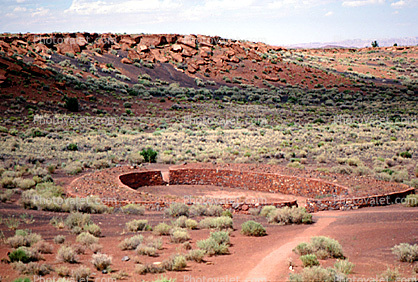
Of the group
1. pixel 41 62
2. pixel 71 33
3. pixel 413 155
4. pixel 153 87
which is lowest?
pixel 413 155

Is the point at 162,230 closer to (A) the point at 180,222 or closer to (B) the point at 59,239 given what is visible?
(A) the point at 180,222

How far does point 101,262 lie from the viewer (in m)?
8.55

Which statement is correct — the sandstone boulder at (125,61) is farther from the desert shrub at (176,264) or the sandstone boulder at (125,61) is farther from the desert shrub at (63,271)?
the desert shrub at (63,271)

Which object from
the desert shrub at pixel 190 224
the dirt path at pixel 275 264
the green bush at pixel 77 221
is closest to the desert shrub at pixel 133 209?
the green bush at pixel 77 221

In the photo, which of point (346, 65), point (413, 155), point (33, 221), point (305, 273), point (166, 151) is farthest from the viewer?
point (346, 65)

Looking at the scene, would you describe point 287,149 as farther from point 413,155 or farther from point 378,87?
point 378,87

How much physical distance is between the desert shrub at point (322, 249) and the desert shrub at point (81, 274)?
474 centimetres

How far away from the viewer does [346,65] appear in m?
91.0

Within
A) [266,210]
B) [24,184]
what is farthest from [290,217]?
[24,184]

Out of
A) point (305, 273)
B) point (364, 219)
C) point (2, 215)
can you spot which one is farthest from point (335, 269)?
point (2, 215)

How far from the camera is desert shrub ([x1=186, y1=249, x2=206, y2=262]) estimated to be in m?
9.23

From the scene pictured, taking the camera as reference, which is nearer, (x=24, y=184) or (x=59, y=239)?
(x=59, y=239)

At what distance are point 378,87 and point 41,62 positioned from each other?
5447 centimetres

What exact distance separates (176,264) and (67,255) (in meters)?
2.32
